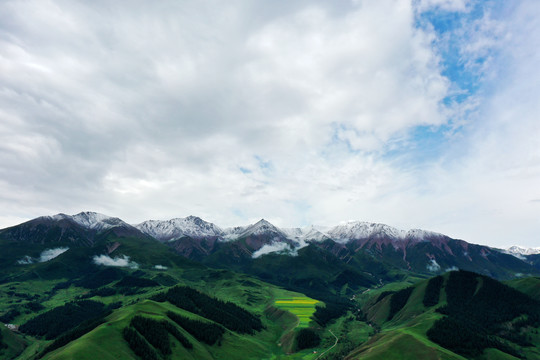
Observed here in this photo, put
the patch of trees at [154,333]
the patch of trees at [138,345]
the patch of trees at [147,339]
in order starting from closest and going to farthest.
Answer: the patch of trees at [138,345]
the patch of trees at [147,339]
the patch of trees at [154,333]

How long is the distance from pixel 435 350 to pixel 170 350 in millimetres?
166150

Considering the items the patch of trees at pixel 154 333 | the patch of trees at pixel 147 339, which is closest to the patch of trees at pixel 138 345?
the patch of trees at pixel 147 339

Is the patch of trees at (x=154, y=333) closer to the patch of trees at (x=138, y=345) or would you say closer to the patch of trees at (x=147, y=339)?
the patch of trees at (x=147, y=339)

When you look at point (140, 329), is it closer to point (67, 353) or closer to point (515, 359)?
point (67, 353)

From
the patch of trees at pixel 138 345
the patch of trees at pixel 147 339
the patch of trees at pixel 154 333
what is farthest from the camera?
the patch of trees at pixel 154 333

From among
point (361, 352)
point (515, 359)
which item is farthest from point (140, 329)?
point (515, 359)

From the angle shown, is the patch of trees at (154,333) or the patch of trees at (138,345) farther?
the patch of trees at (154,333)

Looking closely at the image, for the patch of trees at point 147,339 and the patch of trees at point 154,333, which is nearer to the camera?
the patch of trees at point 147,339

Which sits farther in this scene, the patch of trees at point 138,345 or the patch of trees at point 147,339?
the patch of trees at point 147,339

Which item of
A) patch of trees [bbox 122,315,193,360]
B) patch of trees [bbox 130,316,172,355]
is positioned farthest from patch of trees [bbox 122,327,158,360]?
patch of trees [bbox 130,316,172,355]

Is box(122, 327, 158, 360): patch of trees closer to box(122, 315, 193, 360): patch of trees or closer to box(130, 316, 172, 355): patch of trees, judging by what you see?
box(122, 315, 193, 360): patch of trees

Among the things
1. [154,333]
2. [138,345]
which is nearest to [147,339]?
[154,333]

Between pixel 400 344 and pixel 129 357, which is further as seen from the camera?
pixel 400 344

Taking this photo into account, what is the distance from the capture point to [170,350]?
182 m
